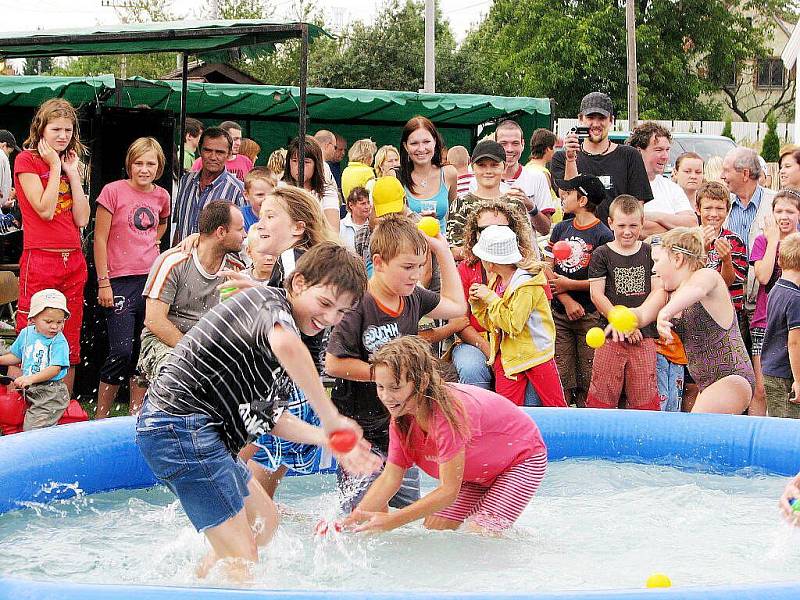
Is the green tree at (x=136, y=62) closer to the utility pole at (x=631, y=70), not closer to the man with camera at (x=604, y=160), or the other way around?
the utility pole at (x=631, y=70)

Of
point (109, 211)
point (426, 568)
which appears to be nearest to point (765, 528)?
point (426, 568)

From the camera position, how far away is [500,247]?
6.62 meters

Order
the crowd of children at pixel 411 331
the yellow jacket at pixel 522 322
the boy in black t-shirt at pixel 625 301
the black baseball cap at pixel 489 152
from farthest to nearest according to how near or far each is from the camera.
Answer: the black baseball cap at pixel 489 152
the boy in black t-shirt at pixel 625 301
the yellow jacket at pixel 522 322
the crowd of children at pixel 411 331

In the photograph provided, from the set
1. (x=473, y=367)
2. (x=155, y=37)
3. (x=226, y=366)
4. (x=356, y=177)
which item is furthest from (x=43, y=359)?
(x=226, y=366)

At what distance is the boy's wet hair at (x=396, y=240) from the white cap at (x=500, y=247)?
1.75 m

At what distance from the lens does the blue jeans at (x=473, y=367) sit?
6848 millimetres

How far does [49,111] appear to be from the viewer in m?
7.18

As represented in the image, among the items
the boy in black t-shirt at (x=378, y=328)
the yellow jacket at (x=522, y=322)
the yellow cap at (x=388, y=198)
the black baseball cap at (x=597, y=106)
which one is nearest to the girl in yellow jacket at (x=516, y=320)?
the yellow jacket at (x=522, y=322)

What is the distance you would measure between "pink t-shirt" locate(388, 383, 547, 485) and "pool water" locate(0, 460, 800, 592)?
0.33 meters

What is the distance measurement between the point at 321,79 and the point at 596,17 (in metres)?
9.74

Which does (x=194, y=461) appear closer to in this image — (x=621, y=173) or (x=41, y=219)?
(x=41, y=219)

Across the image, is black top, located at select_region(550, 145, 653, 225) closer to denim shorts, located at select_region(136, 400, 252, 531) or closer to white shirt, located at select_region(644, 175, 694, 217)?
white shirt, located at select_region(644, 175, 694, 217)

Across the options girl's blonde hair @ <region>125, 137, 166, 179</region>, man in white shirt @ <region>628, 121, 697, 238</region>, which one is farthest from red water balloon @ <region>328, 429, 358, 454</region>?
man in white shirt @ <region>628, 121, 697, 238</region>

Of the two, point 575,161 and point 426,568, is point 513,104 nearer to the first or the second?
point 575,161
